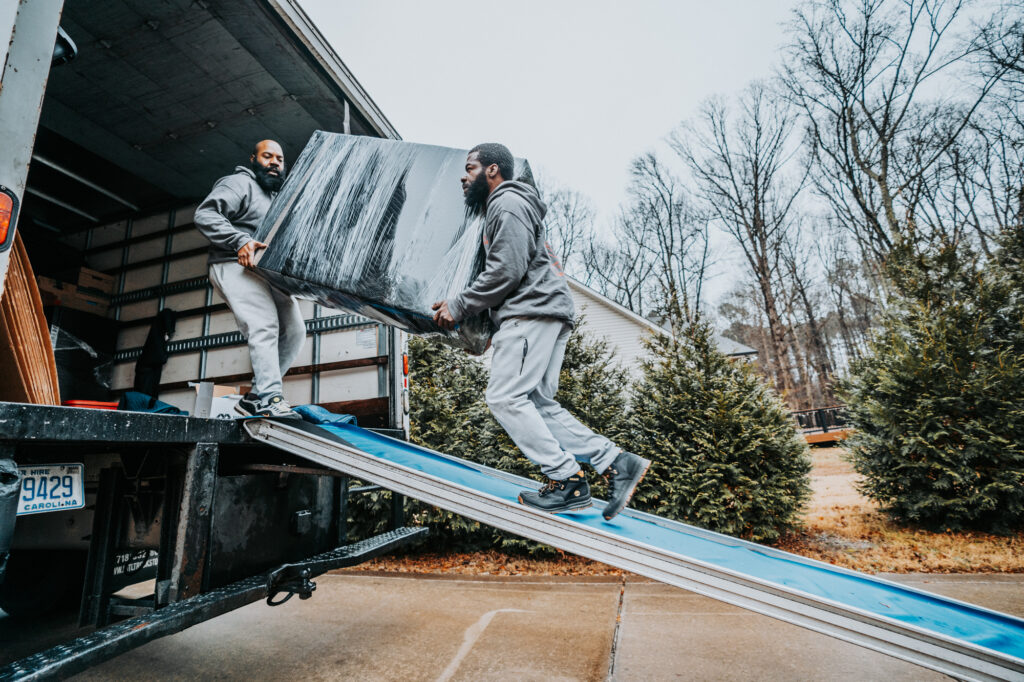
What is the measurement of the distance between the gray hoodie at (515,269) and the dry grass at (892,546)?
182 inches

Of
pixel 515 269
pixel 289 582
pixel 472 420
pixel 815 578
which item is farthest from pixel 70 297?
pixel 815 578

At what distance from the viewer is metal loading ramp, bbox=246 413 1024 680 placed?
139 cm

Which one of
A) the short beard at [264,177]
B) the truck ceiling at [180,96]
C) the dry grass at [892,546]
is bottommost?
the dry grass at [892,546]

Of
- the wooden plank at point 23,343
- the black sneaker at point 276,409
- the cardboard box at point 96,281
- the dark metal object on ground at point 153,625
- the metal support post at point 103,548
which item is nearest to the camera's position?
the dark metal object on ground at point 153,625

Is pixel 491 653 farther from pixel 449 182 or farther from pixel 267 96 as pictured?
pixel 267 96

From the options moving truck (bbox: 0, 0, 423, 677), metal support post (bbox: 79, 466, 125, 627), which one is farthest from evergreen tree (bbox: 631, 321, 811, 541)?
metal support post (bbox: 79, 466, 125, 627)

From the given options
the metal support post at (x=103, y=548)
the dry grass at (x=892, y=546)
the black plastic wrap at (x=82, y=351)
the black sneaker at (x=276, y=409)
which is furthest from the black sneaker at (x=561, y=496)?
the black plastic wrap at (x=82, y=351)

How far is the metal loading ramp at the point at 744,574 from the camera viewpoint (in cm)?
139

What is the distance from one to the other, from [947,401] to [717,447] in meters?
2.55

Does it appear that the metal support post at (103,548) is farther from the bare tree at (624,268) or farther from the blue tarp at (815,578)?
the bare tree at (624,268)

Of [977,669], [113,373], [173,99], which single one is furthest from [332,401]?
[977,669]

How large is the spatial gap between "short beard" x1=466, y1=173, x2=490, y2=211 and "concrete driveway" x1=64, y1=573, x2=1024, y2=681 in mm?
2293

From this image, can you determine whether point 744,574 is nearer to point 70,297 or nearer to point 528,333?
point 528,333

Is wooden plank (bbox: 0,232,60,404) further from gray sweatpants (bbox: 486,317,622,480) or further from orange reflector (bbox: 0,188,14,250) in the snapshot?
gray sweatpants (bbox: 486,317,622,480)
